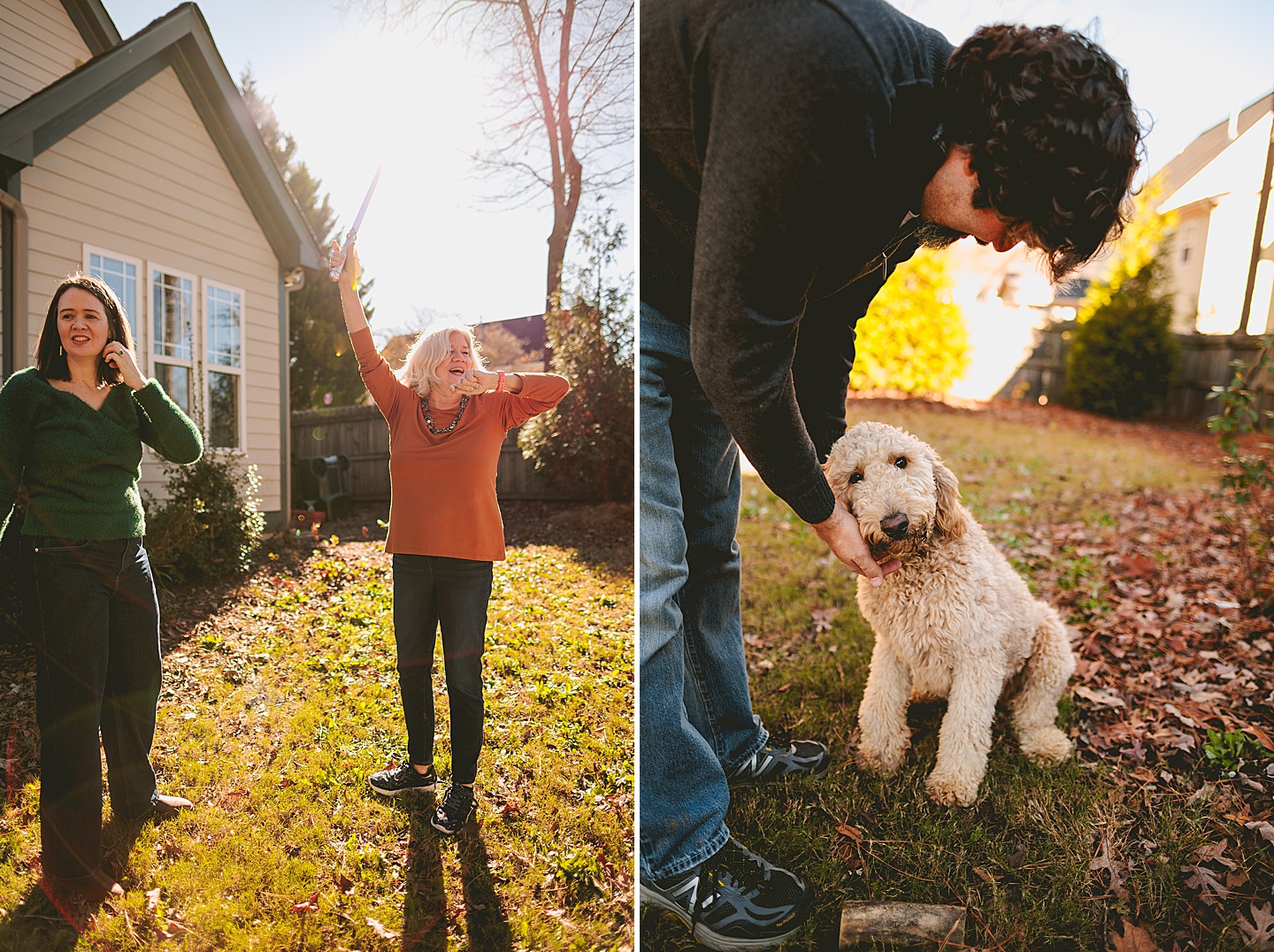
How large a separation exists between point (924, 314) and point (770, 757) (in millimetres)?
8929

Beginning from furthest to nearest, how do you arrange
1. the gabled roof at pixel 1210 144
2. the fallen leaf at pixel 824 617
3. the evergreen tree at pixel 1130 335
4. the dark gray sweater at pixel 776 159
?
1. the evergreen tree at pixel 1130 335
2. the fallen leaf at pixel 824 617
3. the gabled roof at pixel 1210 144
4. the dark gray sweater at pixel 776 159

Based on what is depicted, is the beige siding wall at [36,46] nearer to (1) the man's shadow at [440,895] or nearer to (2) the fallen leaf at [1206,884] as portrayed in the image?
(1) the man's shadow at [440,895]

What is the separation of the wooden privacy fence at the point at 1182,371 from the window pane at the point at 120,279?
37.9 feet

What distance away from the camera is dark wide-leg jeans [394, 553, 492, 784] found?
1.74m

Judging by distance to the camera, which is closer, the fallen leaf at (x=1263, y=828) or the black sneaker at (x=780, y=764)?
the fallen leaf at (x=1263, y=828)

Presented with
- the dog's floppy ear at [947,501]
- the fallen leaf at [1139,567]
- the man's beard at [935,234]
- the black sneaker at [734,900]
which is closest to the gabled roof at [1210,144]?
the man's beard at [935,234]

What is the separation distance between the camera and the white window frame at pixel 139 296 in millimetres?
1758

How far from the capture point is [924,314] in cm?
974

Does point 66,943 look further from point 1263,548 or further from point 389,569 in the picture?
point 1263,548

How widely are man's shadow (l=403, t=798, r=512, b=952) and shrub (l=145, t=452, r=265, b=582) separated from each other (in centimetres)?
83

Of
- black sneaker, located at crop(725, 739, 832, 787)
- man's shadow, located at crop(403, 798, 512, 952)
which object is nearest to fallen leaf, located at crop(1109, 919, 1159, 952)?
black sneaker, located at crop(725, 739, 832, 787)

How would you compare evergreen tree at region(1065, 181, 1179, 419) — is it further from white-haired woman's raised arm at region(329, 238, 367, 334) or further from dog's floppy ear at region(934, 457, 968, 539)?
white-haired woman's raised arm at region(329, 238, 367, 334)

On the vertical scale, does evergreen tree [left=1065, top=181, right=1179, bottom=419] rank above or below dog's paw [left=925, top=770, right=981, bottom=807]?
above

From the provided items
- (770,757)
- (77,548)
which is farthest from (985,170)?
(77,548)
